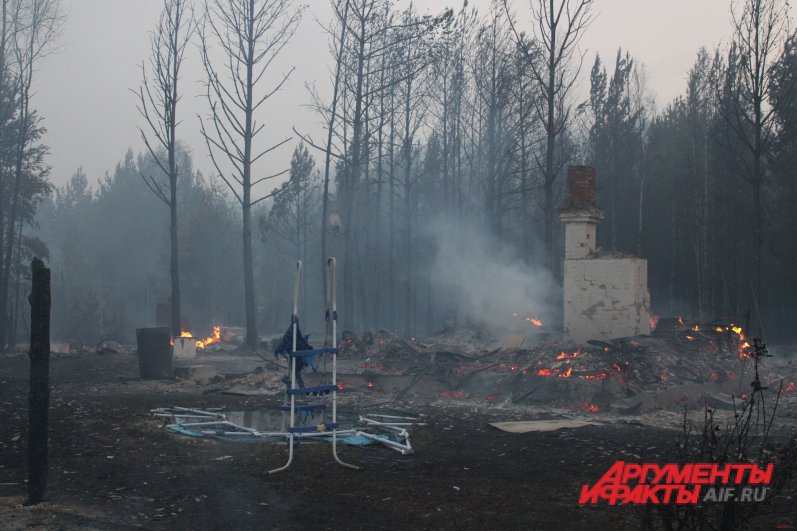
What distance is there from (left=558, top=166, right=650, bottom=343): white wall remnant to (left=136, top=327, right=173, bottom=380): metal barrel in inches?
449

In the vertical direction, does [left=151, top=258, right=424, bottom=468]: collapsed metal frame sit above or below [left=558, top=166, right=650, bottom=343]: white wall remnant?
below

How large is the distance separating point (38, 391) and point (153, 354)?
1194 cm

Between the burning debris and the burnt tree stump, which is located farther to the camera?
the burning debris

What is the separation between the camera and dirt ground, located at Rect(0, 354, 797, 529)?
5.95 m

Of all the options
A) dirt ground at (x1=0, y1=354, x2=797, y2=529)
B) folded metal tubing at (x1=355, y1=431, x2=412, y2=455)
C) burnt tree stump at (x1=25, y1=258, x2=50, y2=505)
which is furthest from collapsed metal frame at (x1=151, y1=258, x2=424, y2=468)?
burnt tree stump at (x1=25, y1=258, x2=50, y2=505)

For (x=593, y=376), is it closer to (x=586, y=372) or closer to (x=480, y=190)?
(x=586, y=372)

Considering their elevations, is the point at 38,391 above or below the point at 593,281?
below

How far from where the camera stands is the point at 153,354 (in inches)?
701

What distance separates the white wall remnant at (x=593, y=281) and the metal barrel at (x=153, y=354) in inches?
449

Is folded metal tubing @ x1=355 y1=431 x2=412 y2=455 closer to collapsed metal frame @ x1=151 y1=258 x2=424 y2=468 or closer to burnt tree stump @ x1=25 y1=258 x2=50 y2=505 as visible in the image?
collapsed metal frame @ x1=151 y1=258 x2=424 y2=468

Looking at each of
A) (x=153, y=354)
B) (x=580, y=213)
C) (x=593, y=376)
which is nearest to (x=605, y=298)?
(x=580, y=213)

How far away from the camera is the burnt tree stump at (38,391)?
6.38m

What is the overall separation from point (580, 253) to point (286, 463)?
10.9 meters

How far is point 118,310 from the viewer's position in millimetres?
41531
